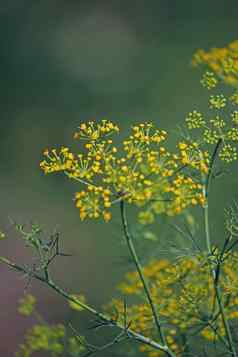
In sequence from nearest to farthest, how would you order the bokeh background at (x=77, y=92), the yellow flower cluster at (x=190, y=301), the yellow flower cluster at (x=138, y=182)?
the yellow flower cluster at (x=138, y=182)
the yellow flower cluster at (x=190, y=301)
the bokeh background at (x=77, y=92)

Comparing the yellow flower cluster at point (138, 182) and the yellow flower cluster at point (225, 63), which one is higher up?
the yellow flower cluster at point (225, 63)

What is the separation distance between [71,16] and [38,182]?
2.51 meters

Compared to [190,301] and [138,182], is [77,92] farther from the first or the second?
[138,182]

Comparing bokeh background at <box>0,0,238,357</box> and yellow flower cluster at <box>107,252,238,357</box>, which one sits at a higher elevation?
bokeh background at <box>0,0,238,357</box>

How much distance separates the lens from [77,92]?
248 inches

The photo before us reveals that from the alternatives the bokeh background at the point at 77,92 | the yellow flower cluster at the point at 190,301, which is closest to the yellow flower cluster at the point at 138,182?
the yellow flower cluster at the point at 190,301

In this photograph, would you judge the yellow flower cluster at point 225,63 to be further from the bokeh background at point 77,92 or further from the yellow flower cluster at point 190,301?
the bokeh background at point 77,92

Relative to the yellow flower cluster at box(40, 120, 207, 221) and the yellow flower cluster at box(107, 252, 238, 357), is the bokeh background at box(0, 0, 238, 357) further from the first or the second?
the yellow flower cluster at box(40, 120, 207, 221)

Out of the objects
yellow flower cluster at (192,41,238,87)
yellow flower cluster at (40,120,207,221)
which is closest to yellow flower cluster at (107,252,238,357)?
yellow flower cluster at (40,120,207,221)

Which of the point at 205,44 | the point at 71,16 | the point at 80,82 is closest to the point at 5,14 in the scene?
the point at 71,16

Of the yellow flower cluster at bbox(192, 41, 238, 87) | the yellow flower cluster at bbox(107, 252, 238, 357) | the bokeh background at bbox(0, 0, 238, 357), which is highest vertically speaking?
the bokeh background at bbox(0, 0, 238, 357)

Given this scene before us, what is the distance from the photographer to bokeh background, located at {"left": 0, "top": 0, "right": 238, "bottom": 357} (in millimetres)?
4637

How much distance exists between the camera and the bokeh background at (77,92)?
464 centimetres

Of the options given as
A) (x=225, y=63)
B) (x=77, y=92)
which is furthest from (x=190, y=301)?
(x=77, y=92)
